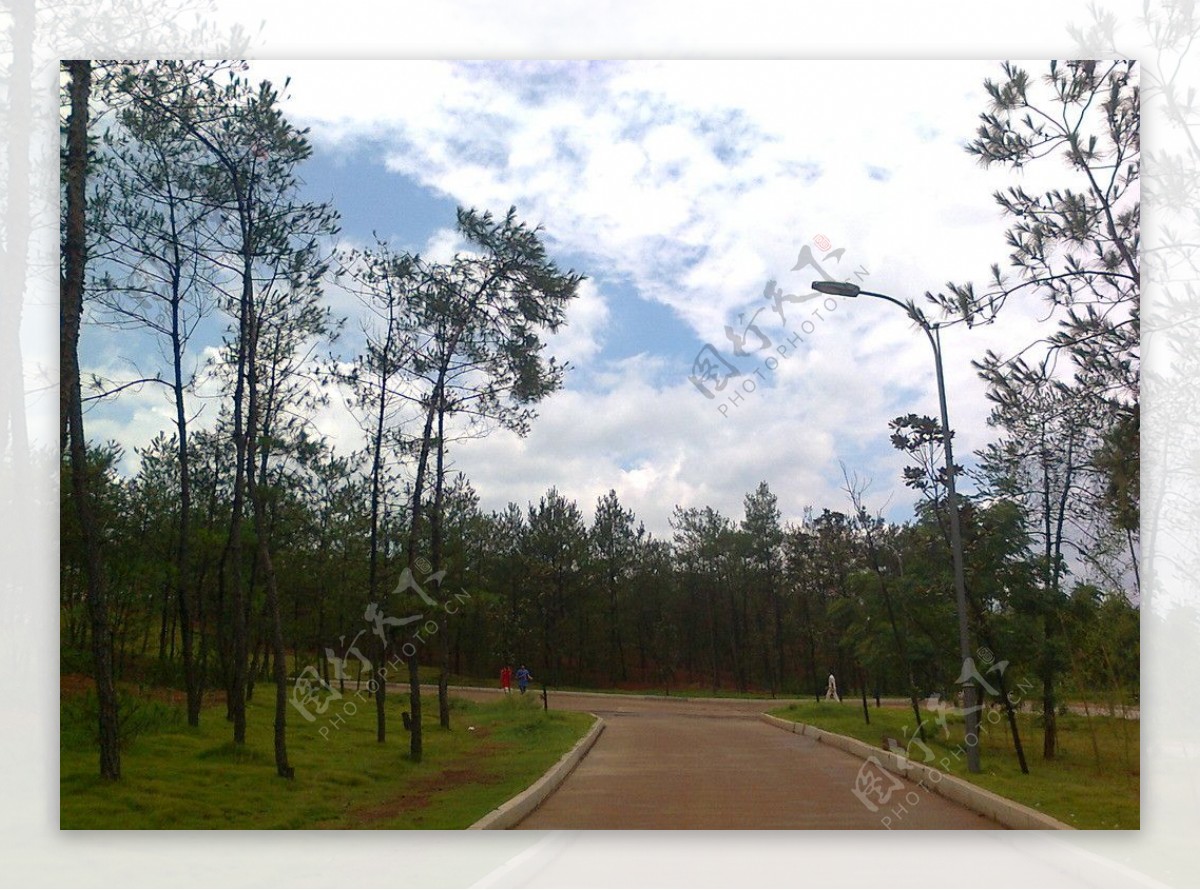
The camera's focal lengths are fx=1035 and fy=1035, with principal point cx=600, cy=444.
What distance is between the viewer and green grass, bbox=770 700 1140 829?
9.03 m

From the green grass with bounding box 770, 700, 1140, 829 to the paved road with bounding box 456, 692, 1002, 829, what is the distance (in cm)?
72

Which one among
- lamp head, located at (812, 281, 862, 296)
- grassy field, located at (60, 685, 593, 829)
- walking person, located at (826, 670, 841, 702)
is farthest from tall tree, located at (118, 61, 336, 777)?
walking person, located at (826, 670, 841, 702)

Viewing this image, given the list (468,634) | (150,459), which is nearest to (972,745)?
(468,634)

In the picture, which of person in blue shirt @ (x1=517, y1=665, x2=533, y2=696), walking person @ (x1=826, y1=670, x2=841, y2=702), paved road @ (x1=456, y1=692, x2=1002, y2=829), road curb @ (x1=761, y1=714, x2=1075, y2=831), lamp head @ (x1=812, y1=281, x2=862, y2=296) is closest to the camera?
road curb @ (x1=761, y1=714, x2=1075, y2=831)

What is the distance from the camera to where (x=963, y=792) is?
32.2 feet

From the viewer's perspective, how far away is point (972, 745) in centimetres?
1127

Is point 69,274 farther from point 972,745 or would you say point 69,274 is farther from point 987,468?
point 972,745

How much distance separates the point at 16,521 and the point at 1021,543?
33.6ft

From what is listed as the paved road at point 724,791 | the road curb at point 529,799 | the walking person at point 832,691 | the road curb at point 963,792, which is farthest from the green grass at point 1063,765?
the walking person at point 832,691

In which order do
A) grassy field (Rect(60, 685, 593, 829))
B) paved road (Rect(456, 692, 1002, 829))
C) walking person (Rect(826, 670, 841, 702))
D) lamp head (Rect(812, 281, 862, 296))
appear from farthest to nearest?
walking person (Rect(826, 670, 841, 702))
lamp head (Rect(812, 281, 862, 296))
paved road (Rect(456, 692, 1002, 829))
grassy field (Rect(60, 685, 593, 829))

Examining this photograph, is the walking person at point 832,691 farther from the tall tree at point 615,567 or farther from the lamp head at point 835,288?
the lamp head at point 835,288

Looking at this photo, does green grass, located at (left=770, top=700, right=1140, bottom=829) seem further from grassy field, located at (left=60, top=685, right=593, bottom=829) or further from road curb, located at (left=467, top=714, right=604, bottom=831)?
grassy field, located at (left=60, top=685, right=593, bottom=829)

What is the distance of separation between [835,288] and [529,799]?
5649 millimetres

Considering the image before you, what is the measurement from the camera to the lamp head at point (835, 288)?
32.7 feet
